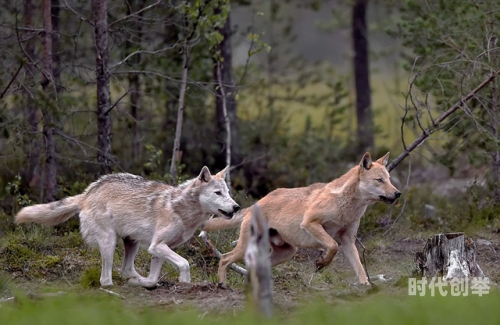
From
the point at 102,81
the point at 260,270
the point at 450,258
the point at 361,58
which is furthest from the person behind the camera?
the point at 361,58

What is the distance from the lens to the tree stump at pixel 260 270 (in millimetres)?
7352

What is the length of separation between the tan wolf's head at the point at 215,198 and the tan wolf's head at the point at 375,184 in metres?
1.87

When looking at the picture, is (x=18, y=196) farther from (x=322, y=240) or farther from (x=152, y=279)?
(x=322, y=240)

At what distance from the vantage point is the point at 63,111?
14305 millimetres

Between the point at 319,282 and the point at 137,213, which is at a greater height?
the point at 137,213

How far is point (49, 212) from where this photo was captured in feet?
37.7

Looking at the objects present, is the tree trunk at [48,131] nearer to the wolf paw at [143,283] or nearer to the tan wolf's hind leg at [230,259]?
the wolf paw at [143,283]

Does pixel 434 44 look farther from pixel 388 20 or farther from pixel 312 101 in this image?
pixel 388 20

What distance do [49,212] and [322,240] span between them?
3838 mm

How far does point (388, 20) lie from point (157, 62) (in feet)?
43.9

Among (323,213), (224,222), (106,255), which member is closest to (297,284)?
(323,213)

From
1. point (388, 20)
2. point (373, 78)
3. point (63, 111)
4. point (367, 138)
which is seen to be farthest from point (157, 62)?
point (373, 78)

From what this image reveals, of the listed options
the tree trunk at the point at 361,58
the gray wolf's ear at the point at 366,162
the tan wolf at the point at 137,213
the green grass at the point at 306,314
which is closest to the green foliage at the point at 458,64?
the gray wolf's ear at the point at 366,162

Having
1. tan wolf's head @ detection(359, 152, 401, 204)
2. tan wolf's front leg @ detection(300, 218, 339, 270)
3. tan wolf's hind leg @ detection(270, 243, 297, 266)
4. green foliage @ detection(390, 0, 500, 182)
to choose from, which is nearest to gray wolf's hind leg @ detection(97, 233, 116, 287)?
tan wolf's hind leg @ detection(270, 243, 297, 266)
